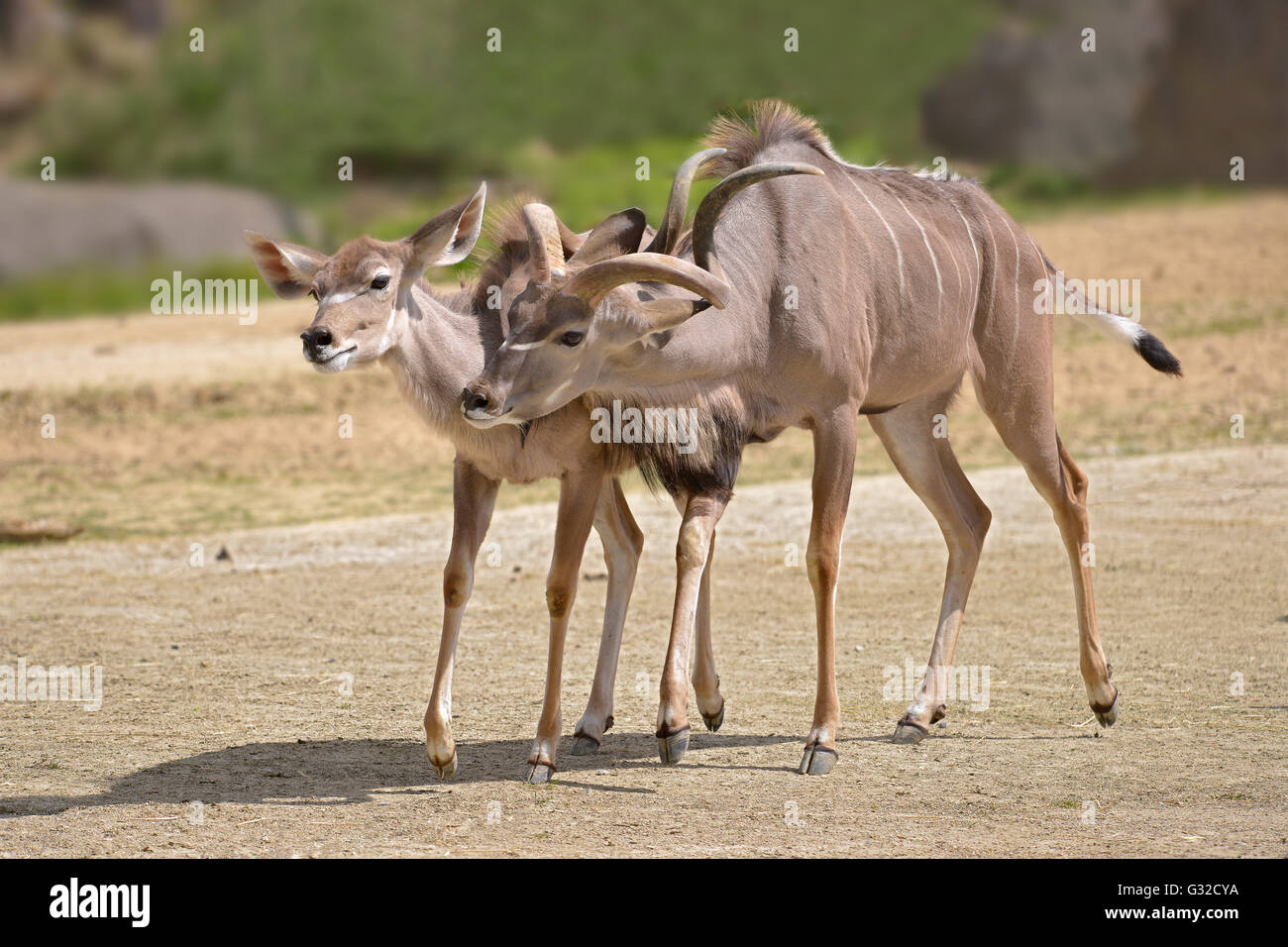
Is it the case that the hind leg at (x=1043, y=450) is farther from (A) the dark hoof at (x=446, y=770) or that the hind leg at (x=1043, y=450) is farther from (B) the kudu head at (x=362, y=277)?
(A) the dark hoof at (x=446, y=770)

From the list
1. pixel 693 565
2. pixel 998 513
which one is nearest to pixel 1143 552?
pixel 998 513

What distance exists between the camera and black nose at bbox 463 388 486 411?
5664mm

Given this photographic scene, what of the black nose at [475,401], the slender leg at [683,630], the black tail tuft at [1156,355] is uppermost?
the black nose at [475,401]

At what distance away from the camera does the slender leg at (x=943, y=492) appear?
284 inches

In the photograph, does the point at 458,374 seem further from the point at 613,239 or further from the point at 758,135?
the point at 758,135

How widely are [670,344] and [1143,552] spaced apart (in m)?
4.92

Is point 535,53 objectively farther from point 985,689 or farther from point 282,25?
point 985,689

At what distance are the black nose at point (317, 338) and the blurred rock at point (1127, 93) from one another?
15428mm

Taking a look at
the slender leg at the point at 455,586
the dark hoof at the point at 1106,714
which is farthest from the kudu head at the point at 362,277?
the dark hoof at the point at 1106,714

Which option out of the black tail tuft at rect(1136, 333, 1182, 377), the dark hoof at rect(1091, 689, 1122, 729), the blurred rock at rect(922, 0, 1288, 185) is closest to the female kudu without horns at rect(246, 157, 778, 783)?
the dark hoof at rect(1091, 689, 1122, 729)

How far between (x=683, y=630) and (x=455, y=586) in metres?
0.80

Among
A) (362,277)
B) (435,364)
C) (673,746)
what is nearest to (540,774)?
(673,746)

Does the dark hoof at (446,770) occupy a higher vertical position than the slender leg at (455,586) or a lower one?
lower

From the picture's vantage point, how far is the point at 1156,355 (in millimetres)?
7543
